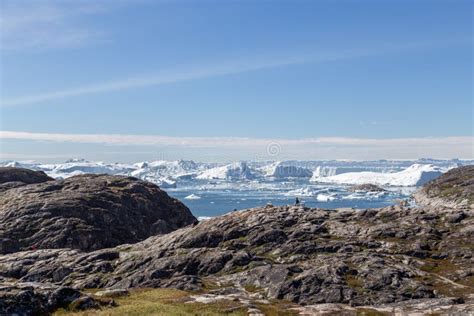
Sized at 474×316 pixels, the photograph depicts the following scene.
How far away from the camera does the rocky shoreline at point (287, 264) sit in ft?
145

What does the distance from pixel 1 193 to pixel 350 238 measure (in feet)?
383

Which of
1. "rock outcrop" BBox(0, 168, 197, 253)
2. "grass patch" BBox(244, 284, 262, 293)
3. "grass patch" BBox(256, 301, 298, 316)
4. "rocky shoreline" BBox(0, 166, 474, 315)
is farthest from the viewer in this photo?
"rock outcrop" BBox(0, 168, 197, 253)

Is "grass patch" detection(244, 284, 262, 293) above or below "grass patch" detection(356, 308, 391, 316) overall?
below

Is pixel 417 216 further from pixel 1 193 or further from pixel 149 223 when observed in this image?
pixel 1 193

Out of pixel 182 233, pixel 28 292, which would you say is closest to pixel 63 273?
pixel 182 233

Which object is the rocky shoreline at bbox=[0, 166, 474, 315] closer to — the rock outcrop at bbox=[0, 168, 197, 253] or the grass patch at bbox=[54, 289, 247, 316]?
the grass patch at bbox=[54, 289, 247, 316]

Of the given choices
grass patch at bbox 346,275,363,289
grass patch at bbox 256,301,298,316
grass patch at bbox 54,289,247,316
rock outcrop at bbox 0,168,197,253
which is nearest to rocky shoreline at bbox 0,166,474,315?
grass patch at bbox 346,275,363,289

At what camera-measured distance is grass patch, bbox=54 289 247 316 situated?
3441cm

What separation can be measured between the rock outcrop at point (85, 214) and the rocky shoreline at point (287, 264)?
2.13 meters

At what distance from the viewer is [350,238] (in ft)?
254

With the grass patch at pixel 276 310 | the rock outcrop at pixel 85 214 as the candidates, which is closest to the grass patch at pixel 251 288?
the grass patch at pixel 276 310

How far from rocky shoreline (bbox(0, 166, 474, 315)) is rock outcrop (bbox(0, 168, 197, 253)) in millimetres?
2128

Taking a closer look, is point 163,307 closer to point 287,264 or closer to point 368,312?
point 368,312

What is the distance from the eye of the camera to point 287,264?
6712 centimetres
